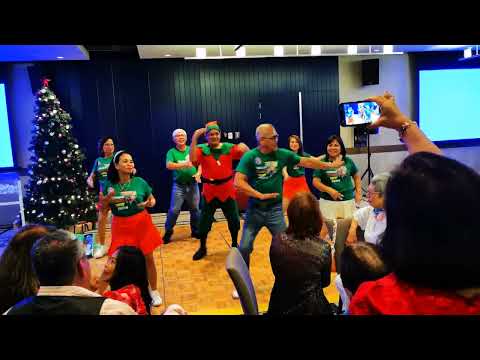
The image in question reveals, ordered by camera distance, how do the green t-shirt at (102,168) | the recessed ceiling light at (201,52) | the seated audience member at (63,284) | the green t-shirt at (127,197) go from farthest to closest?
the recessed ceiling light at (201,52)
the green t-shirt at (102,168)
the green t-shirt at (127,197)
the seated audience member at (63,284)

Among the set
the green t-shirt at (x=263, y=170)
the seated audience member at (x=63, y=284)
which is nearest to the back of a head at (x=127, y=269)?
the seated audience member at (x=63, y=284)

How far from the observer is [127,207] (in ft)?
11.5

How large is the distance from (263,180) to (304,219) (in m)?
1.43

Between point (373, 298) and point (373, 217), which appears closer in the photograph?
point (373, 298)

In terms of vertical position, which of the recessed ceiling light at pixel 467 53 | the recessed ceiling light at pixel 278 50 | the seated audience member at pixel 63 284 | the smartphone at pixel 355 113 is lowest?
the seated audience member at pixel 63 284

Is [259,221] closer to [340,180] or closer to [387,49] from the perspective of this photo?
[340,180]

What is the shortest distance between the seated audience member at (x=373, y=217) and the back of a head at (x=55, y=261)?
174 cm

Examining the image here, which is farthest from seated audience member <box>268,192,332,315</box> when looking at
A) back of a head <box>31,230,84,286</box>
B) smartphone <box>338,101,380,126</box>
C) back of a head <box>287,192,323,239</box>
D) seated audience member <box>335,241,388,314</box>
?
smartphone <box>338,101,380,126</box>

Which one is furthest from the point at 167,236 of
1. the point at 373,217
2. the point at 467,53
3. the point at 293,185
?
the point at 467,53

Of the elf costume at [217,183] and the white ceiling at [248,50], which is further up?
the white ceiling at [248,50]

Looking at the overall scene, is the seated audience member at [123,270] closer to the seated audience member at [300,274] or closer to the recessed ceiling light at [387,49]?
the seated audience member at [300,274]

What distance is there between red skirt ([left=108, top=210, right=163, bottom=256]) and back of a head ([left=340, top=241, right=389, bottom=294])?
7.15 ft

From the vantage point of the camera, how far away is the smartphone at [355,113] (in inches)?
298
